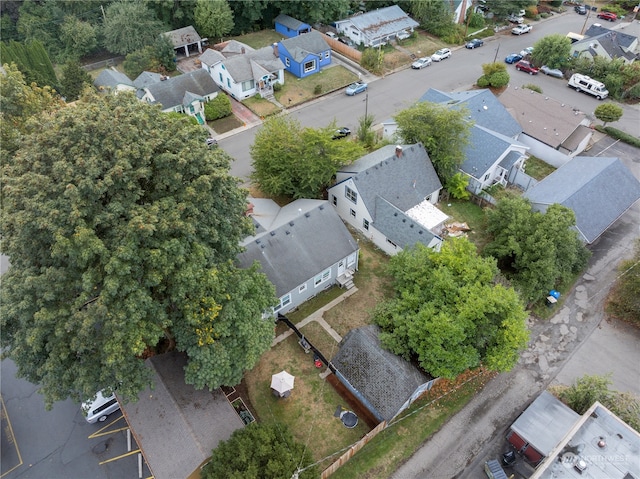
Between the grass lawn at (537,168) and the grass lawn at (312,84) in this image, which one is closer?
the grass lawn at (537,168)

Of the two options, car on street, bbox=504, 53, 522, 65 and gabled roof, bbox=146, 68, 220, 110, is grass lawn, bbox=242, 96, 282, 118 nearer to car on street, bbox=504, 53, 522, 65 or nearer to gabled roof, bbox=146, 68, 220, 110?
gabled roof, bbox=146, 68, 220, 110

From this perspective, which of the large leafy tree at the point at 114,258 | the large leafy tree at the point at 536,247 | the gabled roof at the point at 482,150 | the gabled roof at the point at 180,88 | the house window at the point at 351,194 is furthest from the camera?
the gabled roof at the point at 180,88

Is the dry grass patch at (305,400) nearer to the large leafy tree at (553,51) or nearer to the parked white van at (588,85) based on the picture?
the parked white van at (588,85)

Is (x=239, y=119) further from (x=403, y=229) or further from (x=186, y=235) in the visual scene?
(x=186, y=235)

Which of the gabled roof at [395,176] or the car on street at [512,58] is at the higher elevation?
the gabled roof at [395,176]

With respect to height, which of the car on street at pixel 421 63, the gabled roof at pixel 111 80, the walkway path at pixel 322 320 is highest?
the gabled roof at pixel 111 80

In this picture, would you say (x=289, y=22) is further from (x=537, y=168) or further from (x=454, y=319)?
(x=454, y=319)

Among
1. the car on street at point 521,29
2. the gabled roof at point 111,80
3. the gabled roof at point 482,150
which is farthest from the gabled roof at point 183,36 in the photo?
the car on street at point 521,29
